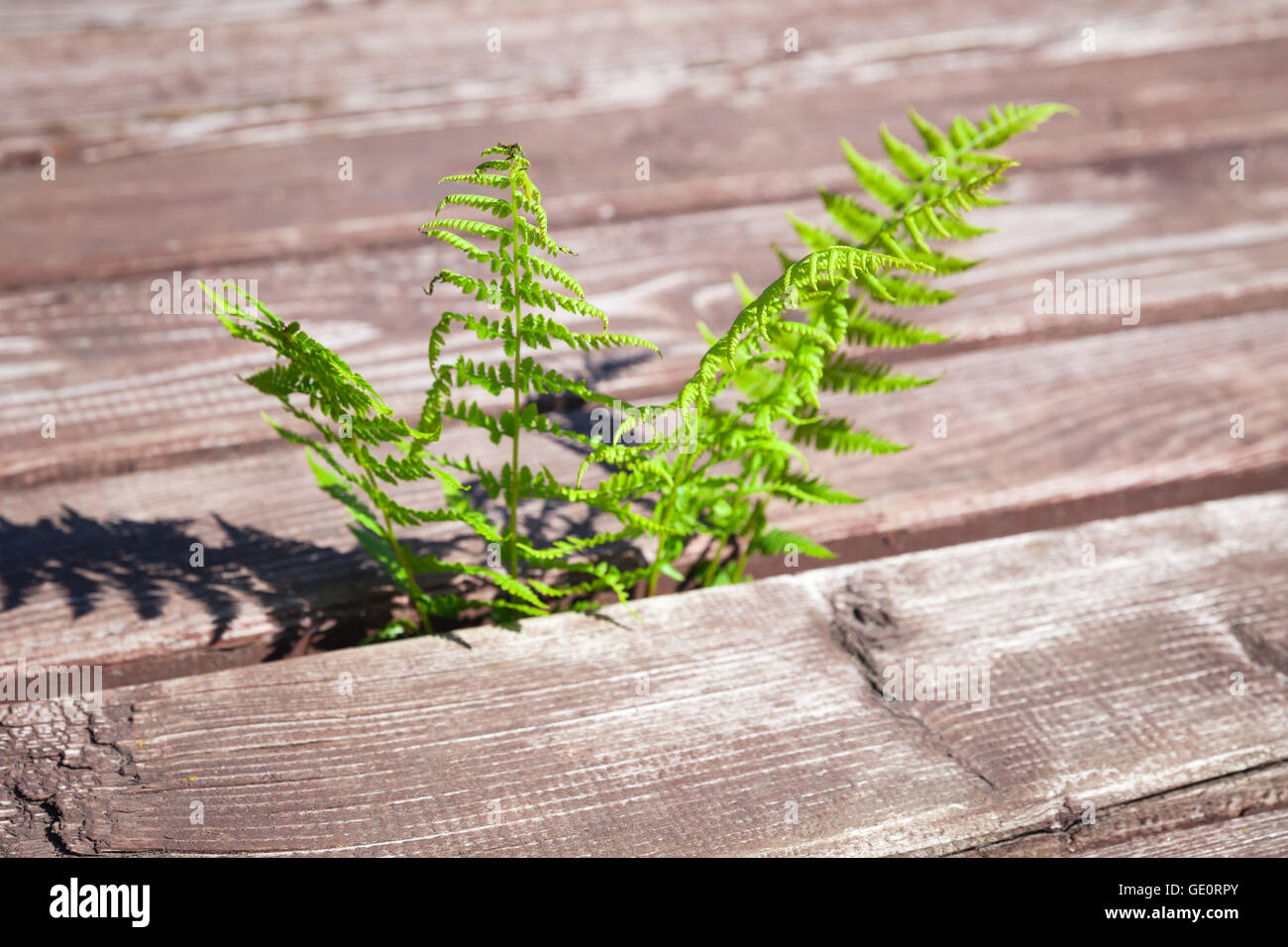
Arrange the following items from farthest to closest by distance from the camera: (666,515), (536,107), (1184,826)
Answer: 1. (536,107)
2. (666,515)
3. (1184,826)

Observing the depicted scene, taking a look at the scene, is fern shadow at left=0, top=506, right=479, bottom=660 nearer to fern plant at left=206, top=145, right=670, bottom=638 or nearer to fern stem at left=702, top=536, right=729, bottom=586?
fern plant at left=206, top=145, right=670, bottom=638

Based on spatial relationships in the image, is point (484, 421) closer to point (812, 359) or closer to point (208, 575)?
point (812, 359)

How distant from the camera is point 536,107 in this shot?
274cm

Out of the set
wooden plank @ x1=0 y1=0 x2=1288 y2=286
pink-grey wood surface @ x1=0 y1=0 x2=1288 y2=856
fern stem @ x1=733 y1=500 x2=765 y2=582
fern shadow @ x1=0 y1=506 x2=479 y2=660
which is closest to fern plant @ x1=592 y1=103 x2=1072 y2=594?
fern stem @ x1=733 y1=500 x2=765 y2=582

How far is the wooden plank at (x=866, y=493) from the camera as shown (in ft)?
4.92

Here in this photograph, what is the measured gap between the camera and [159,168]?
2484mm

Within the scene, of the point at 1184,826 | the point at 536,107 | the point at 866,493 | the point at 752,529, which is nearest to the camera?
the point at 1184,826

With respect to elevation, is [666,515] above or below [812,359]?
below

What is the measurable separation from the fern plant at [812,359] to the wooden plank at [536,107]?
3.17 ft

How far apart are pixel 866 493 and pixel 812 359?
25.0 inches

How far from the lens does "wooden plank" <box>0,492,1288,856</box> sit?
119cm

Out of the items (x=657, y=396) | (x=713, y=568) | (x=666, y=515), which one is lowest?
(x=713, y=568)

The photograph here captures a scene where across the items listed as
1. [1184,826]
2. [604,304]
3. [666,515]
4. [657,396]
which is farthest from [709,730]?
[604,304]
